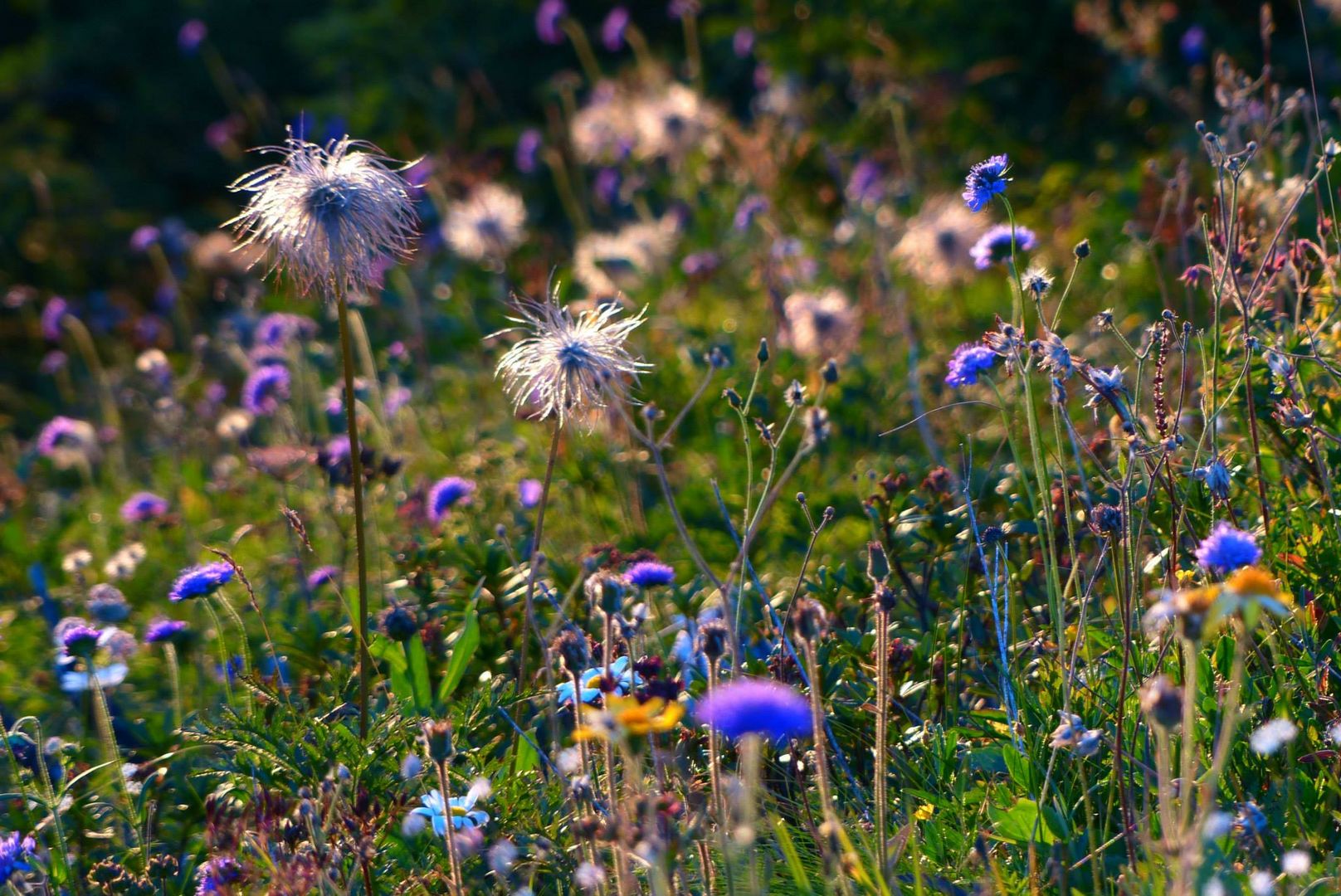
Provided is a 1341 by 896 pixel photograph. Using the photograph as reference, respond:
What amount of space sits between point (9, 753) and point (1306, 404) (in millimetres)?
2216

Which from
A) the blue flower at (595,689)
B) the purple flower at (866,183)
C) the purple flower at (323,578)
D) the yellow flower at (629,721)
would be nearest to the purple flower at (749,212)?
the purple flower at (866,183)

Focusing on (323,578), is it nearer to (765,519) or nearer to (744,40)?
(765,519)

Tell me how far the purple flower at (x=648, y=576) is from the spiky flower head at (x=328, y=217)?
0.64 m

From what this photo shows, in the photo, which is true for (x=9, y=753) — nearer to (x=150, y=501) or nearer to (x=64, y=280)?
(x=150, y=501)

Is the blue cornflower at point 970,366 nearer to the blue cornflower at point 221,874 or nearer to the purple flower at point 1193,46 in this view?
the blue cornflower at point 221,874

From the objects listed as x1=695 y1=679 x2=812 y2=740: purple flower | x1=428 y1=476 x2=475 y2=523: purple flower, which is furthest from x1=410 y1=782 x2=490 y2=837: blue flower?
x1=428 y1=476 x2=475 y2=523: purple flower

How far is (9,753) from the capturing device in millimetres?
2059

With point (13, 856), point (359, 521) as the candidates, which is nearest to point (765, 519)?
point (359, 521)

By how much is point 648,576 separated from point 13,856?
1.00 m

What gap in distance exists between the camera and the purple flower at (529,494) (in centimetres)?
340

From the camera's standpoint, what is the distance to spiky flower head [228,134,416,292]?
2.07 m

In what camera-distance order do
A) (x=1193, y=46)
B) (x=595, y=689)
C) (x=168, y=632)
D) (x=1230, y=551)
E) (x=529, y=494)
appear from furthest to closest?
(x=1193, y=46), (x=529, y=494), (x=168, y=632), (x=595, y=689), (x=1230, y=551)

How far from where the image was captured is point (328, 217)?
2.07 metres

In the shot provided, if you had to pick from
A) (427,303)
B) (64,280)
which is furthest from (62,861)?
(64,280)
